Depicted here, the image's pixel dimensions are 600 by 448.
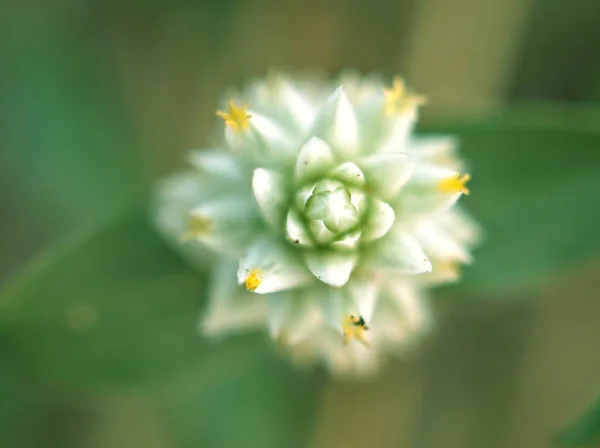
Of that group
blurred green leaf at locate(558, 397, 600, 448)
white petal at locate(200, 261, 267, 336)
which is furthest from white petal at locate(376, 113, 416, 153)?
blurred green leaf at locate(558, 397, 600, 448)

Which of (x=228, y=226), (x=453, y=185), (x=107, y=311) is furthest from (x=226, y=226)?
(x=107, y=311)

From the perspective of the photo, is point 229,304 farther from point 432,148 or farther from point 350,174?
point 432,148

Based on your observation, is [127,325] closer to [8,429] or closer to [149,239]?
[149,239]

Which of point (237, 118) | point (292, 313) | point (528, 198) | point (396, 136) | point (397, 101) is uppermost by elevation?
point (528, 198)

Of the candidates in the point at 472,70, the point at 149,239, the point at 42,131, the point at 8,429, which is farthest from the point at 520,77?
the point at 8,429

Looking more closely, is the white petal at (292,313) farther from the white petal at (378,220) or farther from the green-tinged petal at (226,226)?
the white petal at (378,220)

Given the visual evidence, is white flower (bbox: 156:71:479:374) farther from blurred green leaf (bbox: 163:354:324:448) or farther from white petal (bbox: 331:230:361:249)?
blurred green leaf (bbox: 163:354:324:448)
